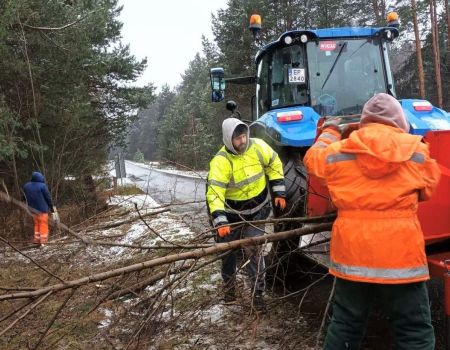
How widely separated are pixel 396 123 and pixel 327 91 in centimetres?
295

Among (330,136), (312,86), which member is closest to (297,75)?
(312,86)

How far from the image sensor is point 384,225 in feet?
7.61

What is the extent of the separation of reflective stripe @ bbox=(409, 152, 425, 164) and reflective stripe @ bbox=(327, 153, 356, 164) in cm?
29

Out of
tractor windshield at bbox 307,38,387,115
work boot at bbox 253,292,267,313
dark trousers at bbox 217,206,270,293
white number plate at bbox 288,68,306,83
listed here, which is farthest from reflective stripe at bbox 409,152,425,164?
white number plate at bbox 288,68,306,83

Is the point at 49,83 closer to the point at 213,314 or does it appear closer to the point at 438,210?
the point at 213,314

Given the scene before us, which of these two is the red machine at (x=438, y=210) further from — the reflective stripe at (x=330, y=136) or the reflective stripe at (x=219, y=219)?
the reflective stripe at (x=219, y=219)

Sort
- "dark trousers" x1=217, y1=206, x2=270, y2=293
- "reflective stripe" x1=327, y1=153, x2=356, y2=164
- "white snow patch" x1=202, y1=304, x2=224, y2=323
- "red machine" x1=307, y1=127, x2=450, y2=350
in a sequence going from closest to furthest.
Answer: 1. "reflective stripe" x1=327, y1=153, x2=356, y2=164
2. "red machine" x1=307, y1=127, x2=450, y2=350
3. "dark trousers" x1=217, y1=206, x2=270, y2=293
4. "white snow patch" x1=202, y1=304, x2=224, y2=323

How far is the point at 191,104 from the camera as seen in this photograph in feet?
167

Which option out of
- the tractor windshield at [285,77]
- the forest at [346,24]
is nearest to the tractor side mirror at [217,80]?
the tractor windshield at [285,77]

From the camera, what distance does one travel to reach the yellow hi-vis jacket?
427cm

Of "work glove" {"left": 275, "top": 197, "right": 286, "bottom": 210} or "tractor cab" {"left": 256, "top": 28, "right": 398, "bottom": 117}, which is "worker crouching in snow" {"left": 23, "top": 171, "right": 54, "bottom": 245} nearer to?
"tractor cab" {"left": 256, "top": 28, "right": 398, "bottom": 117}

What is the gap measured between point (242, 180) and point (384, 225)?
2.13 meters

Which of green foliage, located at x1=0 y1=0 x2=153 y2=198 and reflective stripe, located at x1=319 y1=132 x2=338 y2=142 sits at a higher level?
green foliage, located at x1=0 y1=0 x2=153 y2=198

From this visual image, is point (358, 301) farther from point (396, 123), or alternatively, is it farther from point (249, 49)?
point (249, 49)
